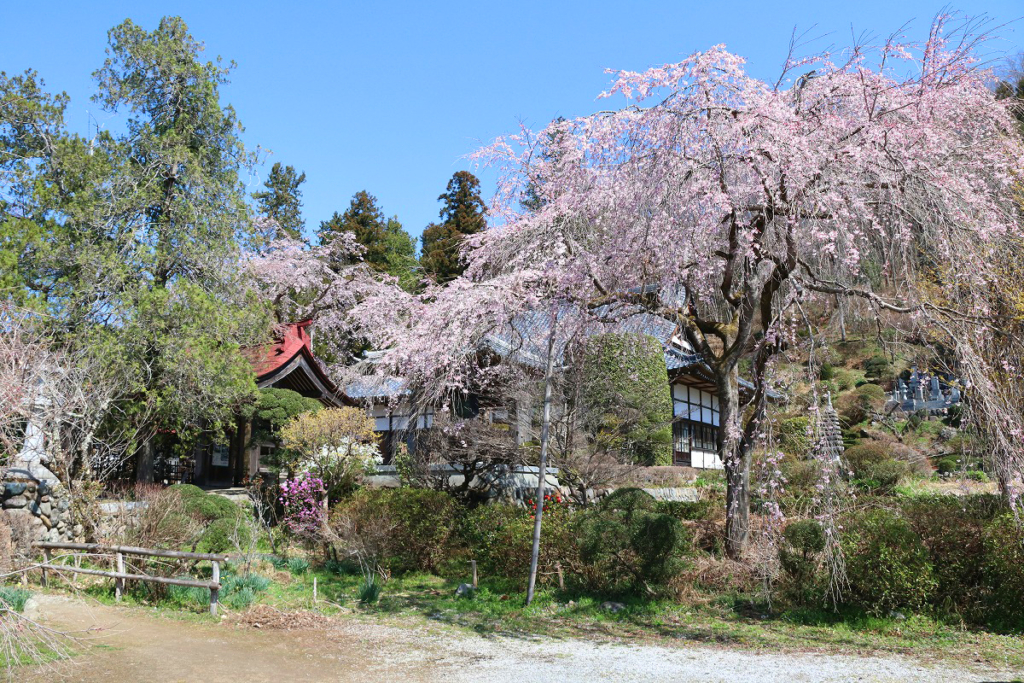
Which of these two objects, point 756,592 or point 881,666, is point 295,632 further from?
point 881,666

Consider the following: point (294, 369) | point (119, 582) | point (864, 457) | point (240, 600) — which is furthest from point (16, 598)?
point (864, 457)

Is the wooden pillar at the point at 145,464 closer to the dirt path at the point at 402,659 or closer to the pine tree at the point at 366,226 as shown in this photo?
the dirt path at the point at 402,659

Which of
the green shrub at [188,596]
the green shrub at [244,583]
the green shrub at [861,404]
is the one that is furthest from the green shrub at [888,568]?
the green shrub at [861,404]

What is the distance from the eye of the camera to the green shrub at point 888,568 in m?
8.50

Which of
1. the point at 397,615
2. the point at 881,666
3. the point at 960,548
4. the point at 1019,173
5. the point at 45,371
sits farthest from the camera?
the point at 45,371

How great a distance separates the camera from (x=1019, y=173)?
30.6 ft

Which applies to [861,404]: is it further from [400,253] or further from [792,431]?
[400,253]

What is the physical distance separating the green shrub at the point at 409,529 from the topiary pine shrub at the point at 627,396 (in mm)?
3083

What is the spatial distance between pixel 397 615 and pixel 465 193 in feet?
88.6

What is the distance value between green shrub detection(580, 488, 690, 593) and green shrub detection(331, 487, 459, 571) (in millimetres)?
2914

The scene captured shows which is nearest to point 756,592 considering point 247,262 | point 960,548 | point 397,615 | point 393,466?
point 960,548

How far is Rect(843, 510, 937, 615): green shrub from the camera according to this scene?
8500 mm

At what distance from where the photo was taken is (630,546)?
10.2m

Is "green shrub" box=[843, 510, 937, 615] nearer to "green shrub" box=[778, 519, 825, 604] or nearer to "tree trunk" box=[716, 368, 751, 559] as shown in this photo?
"green shrub" box=[778, 519, 825, 604]
